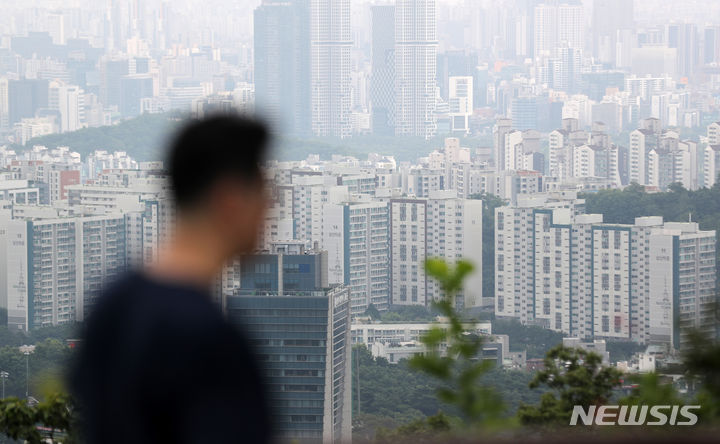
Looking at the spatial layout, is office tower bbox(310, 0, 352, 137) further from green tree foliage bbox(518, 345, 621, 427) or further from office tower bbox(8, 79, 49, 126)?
green tree foliage bbox(518, 345, 621, 427)

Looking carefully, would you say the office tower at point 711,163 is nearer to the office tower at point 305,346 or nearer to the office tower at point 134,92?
the office tower at point 305,346

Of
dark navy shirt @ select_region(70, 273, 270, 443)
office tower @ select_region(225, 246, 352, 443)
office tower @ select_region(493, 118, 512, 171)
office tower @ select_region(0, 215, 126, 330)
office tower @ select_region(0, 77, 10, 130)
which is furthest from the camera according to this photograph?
office tower @ select_region(0, 77, 10, 130)

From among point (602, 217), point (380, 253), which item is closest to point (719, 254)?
point (602, 217)

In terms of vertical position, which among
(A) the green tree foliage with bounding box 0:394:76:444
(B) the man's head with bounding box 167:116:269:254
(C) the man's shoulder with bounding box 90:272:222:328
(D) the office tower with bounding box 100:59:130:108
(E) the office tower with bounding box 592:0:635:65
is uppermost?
(E) the office tower with bounding box 592:0:635:65

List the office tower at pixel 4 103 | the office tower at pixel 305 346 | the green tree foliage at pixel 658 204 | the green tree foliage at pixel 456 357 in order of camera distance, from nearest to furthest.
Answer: the green tree foliage at pixel 456 357
the office tower at pixel 305 346
the green tree foliage at pixel 658 204
the office tower at pixel 4 103

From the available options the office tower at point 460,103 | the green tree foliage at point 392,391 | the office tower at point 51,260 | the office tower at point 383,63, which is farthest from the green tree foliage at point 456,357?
the office tower at point 383,63

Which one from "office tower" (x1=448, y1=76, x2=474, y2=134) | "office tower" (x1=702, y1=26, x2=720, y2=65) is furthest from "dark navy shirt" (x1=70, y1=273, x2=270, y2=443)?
"office tower" (x1=448, y1=76, x2=474, y2=134)
